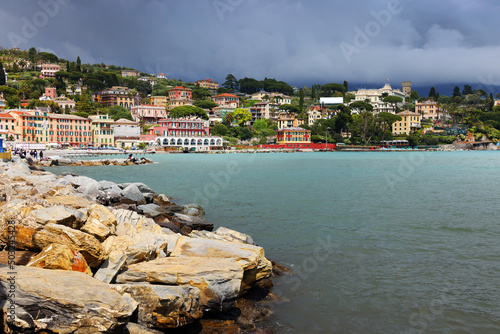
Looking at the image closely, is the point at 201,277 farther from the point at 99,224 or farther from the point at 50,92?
the point at 50,92

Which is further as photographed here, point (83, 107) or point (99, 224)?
point (83, 107)

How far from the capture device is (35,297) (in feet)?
15.2

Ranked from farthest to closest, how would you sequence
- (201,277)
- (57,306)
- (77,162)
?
(77,162), (201,277), (57,306)

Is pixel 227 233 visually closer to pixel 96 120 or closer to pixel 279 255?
pixel 279 255

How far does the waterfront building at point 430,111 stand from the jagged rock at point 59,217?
14827 cm

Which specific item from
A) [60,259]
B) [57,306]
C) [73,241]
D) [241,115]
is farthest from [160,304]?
[241,115]

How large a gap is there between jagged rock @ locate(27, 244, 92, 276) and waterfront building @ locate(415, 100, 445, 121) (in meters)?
149

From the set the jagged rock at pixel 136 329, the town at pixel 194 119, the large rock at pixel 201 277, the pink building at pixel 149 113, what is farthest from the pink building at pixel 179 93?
the jagged rock at pixel 136 329

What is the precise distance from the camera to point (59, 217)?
7051mm

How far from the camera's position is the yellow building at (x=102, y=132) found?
295 feet

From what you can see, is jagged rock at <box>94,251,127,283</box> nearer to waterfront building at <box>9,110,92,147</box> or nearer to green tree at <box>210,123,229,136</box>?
waterfront building at <box>9,110,92,147</box>

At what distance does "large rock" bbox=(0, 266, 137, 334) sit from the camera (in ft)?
14.8

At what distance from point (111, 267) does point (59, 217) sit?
163 cm

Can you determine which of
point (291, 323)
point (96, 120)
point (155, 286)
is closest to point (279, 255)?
point (291, 323)
